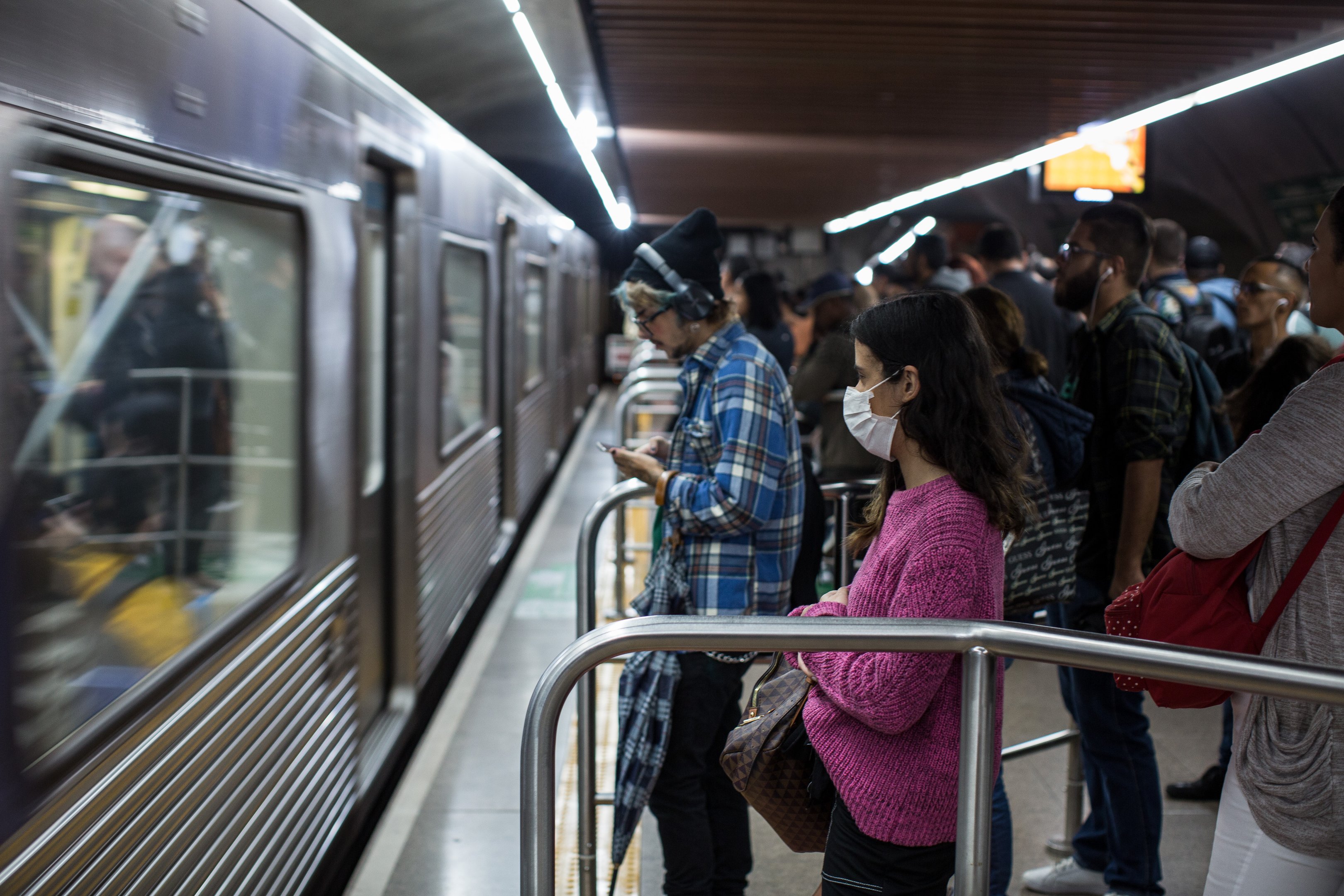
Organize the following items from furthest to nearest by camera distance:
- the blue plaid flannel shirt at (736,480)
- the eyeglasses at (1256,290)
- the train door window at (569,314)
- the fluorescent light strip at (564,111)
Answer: the train door window at (569,314) → the fluorescent light strip at (564,111) → the eyeglasses at (1256,290) → the blue plaid flannel shirt at (736,480)

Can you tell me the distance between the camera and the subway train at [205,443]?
1.64 m

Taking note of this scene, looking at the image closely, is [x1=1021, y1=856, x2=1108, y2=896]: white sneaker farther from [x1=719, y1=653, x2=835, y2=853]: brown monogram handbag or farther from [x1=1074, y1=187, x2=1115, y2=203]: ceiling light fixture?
[x1=1074, y1=187, x2=1115, y2=203]: ceiling light fixture

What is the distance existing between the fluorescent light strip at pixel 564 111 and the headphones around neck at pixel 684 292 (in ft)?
5.31

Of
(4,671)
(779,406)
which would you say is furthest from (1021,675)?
(4,671)

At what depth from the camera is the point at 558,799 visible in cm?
361

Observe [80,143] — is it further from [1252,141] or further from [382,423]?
[1252,141]

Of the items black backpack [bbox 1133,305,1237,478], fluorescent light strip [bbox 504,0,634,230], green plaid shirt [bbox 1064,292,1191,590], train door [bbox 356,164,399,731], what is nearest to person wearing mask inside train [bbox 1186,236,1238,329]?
black backpack [bbox 1133,305,1237,478]

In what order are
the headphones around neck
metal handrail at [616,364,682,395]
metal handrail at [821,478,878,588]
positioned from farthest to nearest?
metal handrail at [616,364,682,395]
metal handrail at [821,478,878,588]
the headphones around neck

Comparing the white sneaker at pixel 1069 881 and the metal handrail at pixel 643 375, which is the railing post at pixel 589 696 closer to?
the white sneaker at pixel 1069 881

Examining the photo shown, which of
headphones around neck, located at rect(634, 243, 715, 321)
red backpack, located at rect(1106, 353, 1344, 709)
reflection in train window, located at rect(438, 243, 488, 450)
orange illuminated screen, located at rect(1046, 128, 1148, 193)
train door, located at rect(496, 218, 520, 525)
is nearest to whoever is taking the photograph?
red backpack, located at rect(1106, 353, 1344, 709)

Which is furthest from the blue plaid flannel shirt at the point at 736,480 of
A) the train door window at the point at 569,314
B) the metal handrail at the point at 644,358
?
the train door window at the point at 569,314

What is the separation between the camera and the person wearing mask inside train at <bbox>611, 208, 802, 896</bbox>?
2277 mm

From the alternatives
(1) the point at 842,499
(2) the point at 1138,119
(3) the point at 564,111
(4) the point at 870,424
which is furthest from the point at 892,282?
(4) the point at 870,424

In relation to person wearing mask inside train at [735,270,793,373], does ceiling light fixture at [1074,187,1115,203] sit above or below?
above
